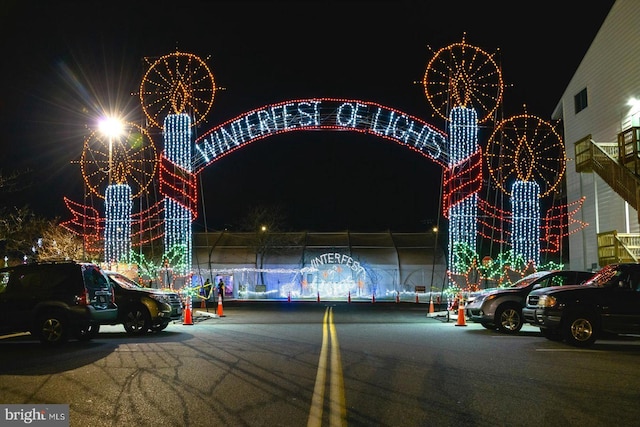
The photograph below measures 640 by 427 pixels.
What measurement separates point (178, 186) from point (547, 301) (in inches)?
745

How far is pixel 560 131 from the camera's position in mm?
34500

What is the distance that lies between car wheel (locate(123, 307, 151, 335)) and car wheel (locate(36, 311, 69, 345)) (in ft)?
8.79

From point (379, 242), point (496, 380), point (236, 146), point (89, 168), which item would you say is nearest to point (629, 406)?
point (496, 380)

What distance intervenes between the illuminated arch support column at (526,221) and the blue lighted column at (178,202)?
14.7 meters

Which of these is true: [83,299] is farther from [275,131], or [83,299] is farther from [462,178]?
[462,178]

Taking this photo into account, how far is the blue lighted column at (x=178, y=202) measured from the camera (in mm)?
27844

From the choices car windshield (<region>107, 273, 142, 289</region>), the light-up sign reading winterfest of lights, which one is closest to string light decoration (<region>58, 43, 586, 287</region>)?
the light-up sign reading winterfest of lights

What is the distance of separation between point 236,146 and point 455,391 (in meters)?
21.7

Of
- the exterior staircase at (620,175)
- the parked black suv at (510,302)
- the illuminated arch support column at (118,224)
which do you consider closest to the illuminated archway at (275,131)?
the illuminated arch support column at (118,224)

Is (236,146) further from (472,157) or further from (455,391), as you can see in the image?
(455,391)

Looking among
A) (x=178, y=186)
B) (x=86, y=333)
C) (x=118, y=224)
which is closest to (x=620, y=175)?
(x=178, y=186)

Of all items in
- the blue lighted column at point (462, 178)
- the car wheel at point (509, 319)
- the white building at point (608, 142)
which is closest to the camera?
the car wheel at point (509, 319)

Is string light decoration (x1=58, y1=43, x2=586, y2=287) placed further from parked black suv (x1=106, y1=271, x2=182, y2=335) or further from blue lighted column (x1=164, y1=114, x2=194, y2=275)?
parked black suv (x1=106, y1=271, x2=182, y2=335)

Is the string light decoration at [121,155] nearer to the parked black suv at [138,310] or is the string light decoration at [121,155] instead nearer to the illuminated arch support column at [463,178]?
the parked black suv at [138,310]
